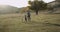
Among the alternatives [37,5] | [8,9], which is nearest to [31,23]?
[37,5]

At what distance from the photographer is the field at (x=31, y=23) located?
7.72 ft

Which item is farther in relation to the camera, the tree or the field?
the tree

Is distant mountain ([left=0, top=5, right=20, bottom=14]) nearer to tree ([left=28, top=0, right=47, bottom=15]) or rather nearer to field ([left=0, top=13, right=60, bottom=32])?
field ([left=0, top=13, right=60, bottom=32])

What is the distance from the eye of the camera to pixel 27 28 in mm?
2375

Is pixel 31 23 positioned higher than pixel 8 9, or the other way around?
pixel 8 9

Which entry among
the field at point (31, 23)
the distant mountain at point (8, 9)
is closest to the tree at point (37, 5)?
the field at point (31, 23)

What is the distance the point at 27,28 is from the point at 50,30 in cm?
36

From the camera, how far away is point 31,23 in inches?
97.9

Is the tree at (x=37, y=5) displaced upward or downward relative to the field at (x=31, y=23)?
upward

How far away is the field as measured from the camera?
2.35 metres

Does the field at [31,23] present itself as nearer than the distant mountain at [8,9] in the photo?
Yes

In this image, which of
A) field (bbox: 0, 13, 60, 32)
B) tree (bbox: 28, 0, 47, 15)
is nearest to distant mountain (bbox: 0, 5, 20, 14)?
field (bbox: 0, 13, 60, 32)

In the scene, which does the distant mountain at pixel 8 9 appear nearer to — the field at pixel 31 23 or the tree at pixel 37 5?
the field at pixel 31 23

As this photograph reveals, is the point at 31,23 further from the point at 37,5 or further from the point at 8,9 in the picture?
the point at 8,9
